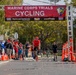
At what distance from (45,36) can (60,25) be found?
4620mm

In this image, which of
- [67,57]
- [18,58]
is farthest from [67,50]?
[18,58]

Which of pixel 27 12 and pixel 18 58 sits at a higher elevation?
pixel 27 12

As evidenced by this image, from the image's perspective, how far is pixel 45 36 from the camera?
237ft

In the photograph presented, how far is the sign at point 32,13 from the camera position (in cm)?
3288

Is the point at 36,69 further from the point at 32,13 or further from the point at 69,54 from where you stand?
the point at 32,13

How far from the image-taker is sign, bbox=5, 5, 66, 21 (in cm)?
3288

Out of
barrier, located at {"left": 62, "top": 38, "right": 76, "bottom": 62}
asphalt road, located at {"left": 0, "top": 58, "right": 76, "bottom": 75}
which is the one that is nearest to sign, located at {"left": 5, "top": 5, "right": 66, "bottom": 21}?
barrier, located at {"left": 62, "top": 38, "right": 76, "bottom": 62}

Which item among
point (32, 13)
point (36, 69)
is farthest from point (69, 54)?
point (36, 69)

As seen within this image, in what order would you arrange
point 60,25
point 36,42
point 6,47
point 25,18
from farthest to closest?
point 60,25 → point 25,18 → point 6,47 → point 36,42

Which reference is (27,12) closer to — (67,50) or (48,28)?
(67,50)

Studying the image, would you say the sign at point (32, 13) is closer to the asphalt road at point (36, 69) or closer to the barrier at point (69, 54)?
the barrier at point (69, 54)

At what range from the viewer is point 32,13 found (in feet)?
109

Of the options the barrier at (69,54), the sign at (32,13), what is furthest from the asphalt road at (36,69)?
the sign at (32,13)

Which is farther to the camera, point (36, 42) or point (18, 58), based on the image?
point (18, 58)
